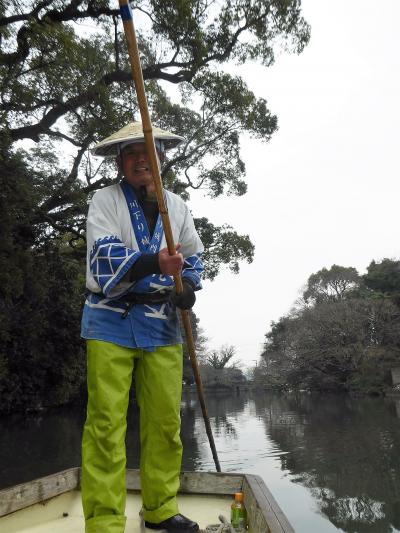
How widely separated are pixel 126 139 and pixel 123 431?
126 centimetres

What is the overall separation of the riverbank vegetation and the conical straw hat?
81.1 ft

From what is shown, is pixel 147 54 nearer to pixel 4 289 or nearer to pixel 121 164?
pixel 4 289

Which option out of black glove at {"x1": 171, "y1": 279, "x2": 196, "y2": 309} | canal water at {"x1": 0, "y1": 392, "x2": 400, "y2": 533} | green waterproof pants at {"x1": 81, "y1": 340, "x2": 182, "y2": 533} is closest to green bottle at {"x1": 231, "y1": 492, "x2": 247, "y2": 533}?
green waterproof pants at {"x1": 81, "y1": 340, "x2": 182, "y2": 533}

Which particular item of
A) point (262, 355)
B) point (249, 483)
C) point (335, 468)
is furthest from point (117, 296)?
point (262, 355)

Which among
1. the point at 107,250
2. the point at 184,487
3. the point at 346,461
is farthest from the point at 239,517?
the point at 346,461

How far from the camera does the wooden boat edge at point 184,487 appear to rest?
2172 mm

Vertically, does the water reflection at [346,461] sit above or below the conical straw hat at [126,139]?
below

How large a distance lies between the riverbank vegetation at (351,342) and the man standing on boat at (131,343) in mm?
24728

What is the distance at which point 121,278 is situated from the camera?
6.40 feet

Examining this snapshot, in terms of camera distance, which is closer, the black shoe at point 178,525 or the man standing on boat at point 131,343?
the man standing on boat at point 131,343

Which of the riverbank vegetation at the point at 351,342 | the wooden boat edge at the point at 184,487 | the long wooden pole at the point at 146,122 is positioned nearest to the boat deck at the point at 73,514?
the wooden boat edge at the point at 184,487

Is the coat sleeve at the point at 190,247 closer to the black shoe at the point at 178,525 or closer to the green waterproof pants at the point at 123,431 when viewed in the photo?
the green waterproof pants at the point at 123,431

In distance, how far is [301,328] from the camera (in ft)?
99.0

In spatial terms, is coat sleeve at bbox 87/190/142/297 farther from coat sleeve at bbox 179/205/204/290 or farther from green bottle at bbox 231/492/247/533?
green bottle at bbox 231/492/247/533
